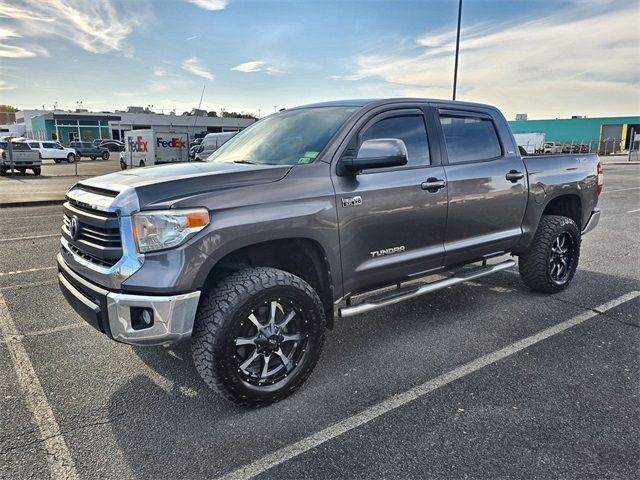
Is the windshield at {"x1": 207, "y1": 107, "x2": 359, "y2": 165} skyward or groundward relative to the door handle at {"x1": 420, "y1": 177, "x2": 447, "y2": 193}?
skyward

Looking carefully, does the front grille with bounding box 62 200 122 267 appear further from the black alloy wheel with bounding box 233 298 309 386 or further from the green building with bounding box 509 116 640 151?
the green building with bounding box 509 116 640 151

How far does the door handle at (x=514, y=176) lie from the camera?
181 inches

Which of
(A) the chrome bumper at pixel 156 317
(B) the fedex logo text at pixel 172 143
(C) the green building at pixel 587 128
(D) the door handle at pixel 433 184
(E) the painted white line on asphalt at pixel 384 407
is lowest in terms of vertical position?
(E) the painted white line on asphalt at pixel 384 407

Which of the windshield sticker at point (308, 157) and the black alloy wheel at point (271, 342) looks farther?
the windshield sticker at point (308, 157)

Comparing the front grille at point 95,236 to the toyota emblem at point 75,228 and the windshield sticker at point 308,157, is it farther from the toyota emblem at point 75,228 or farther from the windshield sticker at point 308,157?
the windshield sticker at point 308,157

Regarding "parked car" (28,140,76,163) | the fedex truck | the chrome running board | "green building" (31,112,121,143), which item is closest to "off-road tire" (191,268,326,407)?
the chrome running board

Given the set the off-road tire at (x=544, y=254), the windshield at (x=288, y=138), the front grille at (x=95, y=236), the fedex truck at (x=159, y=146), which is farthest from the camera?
the fedex truck at (x=159, y=146)

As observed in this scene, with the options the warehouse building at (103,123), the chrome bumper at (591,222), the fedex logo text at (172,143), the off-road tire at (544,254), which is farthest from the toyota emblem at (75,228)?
the warehouse building at (103,123)

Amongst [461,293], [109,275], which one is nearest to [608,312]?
[461,293]

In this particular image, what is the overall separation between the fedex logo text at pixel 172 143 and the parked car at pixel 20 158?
6.13 meters

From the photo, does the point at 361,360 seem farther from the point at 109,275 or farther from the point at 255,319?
the point at 109,275

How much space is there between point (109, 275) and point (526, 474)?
2.48 meters

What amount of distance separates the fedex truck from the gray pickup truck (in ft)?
79.1

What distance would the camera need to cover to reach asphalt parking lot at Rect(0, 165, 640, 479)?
8.30 feet
